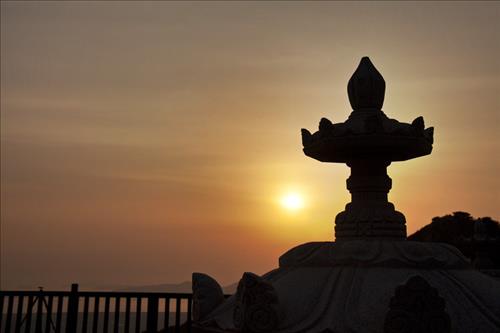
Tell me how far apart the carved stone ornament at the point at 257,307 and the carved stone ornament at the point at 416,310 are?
1.03 metres

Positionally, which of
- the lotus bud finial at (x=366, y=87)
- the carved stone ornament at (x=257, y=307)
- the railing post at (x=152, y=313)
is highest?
the lotus bud finial at (x=366, y=87)

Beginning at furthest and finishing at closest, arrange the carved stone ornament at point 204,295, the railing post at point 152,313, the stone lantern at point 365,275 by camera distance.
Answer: the railing post at point 152,313, the carved stone ornament at point 204,295, the stone lantern at point 365,275

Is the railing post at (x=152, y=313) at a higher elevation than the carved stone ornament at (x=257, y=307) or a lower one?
lower

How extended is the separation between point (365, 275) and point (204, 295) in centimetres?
197

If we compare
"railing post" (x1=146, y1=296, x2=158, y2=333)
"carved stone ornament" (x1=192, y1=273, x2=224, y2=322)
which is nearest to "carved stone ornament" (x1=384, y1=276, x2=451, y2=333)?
"carved stone ornament" (x1=192, y1=273, x2=224, y2=322)

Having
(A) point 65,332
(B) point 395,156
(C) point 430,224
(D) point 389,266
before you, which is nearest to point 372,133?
(B) point 395,156

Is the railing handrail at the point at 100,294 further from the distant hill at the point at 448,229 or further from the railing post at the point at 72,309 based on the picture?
the distant hill at the point at 448,229

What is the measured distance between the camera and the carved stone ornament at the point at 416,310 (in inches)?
163

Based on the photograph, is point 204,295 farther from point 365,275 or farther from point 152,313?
point 152,313

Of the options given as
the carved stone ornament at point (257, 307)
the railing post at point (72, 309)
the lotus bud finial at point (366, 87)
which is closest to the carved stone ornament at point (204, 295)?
the carved stone ornament at point (257, 307)

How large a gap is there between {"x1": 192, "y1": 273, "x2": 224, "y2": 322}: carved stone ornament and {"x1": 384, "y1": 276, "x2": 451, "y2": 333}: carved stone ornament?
2335mm

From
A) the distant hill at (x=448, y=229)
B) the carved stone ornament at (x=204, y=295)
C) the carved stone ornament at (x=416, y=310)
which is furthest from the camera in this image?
the distant hill at (x=448, y=229)

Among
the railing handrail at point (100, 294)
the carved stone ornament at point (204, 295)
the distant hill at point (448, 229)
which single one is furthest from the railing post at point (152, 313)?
the distant hill at point (448, 229)

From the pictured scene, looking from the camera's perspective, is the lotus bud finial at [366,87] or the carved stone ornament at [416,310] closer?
the carved stone ornament at [416,310]
